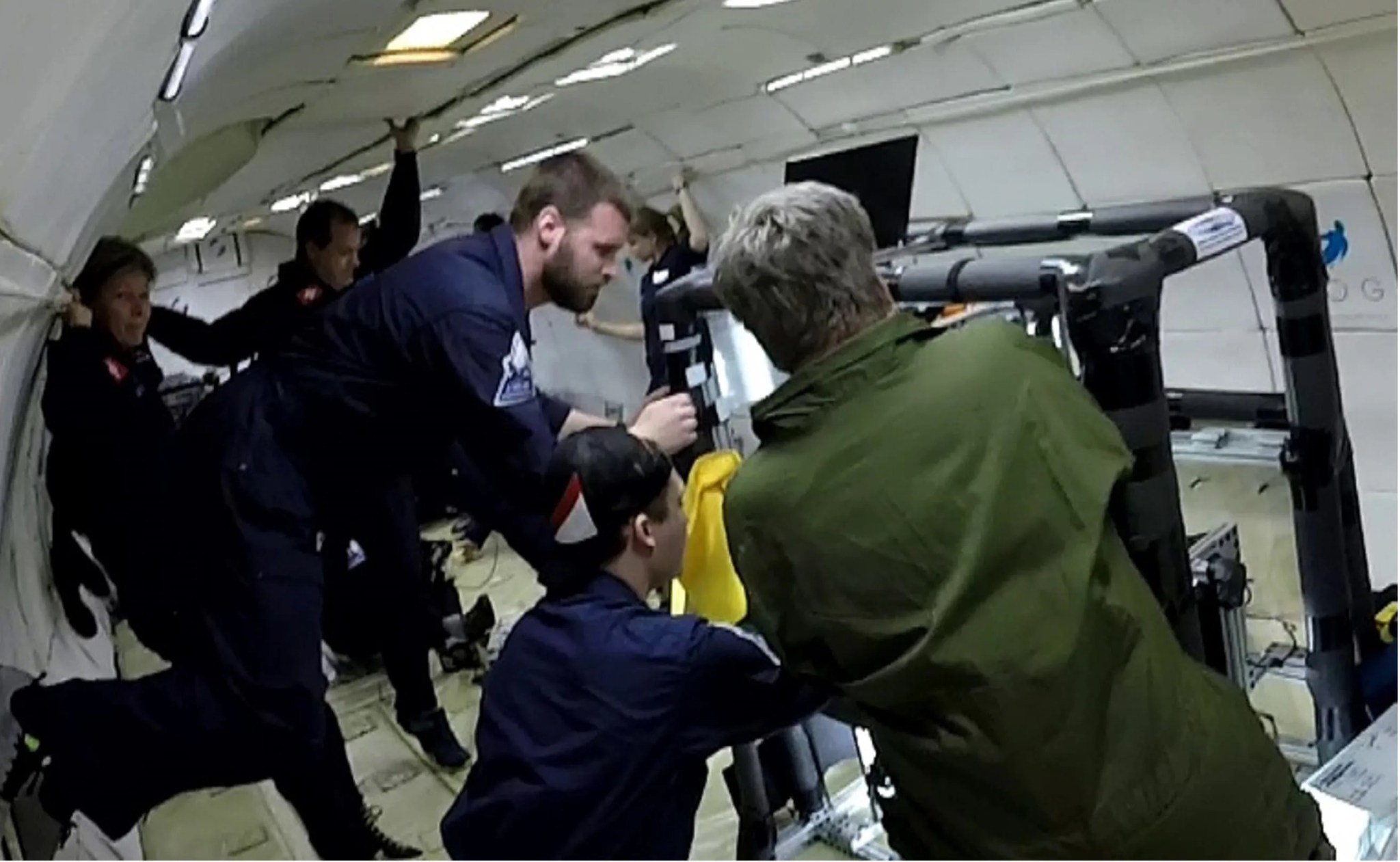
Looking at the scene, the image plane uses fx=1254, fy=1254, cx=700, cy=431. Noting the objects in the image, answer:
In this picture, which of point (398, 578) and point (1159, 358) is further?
point (398, 578)

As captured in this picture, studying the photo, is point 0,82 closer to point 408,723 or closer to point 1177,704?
point 1177,704

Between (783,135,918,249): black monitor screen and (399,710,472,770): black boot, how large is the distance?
2249 mm

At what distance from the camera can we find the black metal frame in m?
1.76

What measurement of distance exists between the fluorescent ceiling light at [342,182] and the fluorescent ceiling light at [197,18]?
6185mm

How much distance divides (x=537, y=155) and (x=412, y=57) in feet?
13.5

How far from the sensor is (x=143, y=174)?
120 inches

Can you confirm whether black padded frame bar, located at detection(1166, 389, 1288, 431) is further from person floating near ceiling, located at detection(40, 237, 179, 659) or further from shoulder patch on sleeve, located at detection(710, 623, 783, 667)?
person floating near ceiling, located at detection(40, 237, 179, 659)

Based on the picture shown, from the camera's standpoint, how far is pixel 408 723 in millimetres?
4086

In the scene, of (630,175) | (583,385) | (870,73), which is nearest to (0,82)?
(870,73)

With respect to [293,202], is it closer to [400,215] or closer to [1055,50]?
[400,215]

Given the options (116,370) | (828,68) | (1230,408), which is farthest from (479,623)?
(1230,408)

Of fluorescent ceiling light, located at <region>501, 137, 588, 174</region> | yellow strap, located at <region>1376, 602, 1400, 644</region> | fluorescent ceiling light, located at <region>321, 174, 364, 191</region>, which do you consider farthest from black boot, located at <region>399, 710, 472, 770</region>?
fluorescent ceiling light, located at <region>321, 174, 364, 191</region>

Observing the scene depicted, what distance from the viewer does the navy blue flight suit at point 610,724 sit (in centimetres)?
155

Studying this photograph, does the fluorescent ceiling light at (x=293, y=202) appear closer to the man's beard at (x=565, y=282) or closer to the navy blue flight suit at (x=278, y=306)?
the navy blue flight suit at (x=278, y=306)
